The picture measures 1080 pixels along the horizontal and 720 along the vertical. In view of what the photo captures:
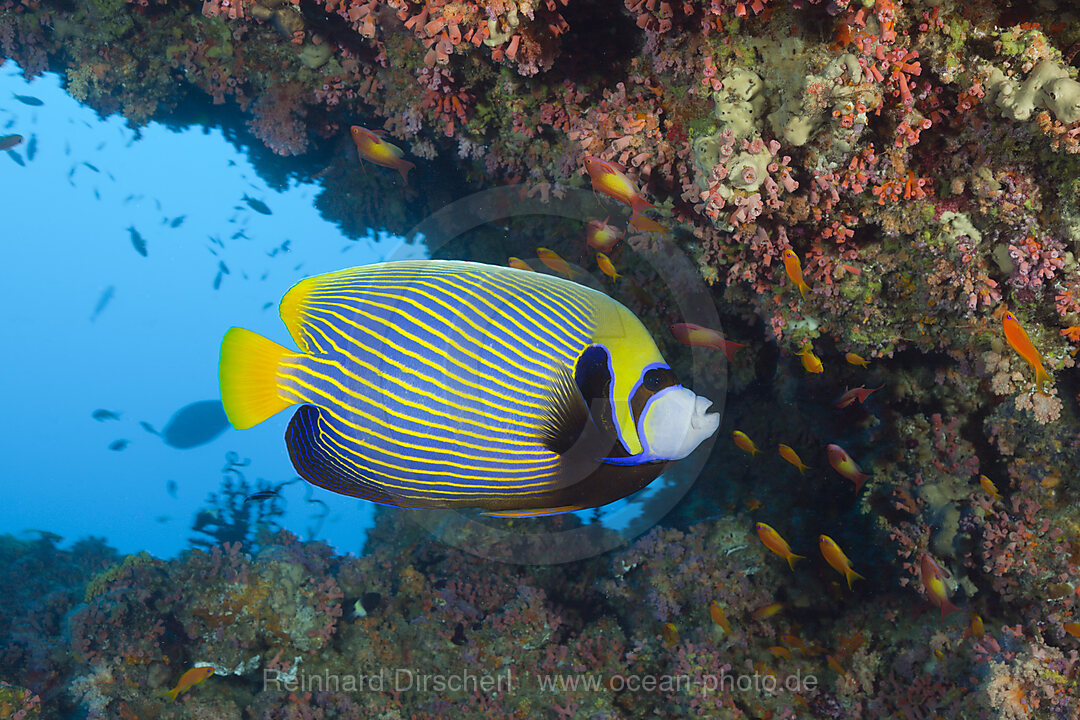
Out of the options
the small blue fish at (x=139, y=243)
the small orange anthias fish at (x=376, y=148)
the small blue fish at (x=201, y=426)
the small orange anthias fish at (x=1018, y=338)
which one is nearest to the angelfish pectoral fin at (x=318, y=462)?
the small orange anthias fish at (x=1018, y=338)

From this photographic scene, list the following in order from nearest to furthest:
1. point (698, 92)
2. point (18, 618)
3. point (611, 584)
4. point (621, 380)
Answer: point (621, 380), point (698, 92), point (611, 584), point (18, 618)

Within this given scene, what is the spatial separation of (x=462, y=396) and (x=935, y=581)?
11.7ft

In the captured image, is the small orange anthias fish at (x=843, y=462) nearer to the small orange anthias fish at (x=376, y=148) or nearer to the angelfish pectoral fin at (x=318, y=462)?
the angelfish pectoral fin at (x=318, y=462)

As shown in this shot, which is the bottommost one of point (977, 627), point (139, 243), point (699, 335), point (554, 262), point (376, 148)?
point (977, 627)

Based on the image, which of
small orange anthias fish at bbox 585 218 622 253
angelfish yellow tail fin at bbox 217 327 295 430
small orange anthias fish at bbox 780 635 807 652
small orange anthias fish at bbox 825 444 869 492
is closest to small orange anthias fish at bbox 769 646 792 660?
small orange anthias fish at bbox 780 635 807 652

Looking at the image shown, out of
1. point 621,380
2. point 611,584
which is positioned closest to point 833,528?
point 611,584

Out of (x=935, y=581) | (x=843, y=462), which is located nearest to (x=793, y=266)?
(x=843, y=462)

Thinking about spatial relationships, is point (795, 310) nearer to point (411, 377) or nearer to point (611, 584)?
point (411, 377)

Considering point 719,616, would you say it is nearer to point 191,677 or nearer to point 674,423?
point 674,423

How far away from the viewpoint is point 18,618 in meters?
6.80

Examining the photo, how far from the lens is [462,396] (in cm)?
120

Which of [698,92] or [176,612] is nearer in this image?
[698,92]

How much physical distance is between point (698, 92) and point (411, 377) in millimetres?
2515

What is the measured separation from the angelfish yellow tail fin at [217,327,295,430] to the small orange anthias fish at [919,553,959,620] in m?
3.83
